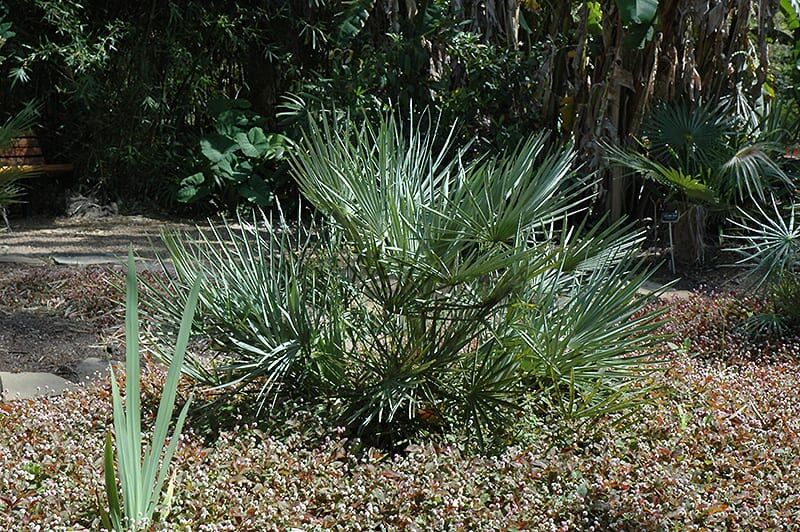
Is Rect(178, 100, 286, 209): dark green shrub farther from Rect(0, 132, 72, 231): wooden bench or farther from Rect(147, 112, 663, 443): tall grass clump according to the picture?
Rect(147, 112, 663, 443): tall grass clump

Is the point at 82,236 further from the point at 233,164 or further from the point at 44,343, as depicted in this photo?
the point at 44,343

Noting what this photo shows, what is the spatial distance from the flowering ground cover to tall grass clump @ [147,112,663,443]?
0.14 meters

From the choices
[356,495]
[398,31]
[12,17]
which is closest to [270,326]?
[356,495]

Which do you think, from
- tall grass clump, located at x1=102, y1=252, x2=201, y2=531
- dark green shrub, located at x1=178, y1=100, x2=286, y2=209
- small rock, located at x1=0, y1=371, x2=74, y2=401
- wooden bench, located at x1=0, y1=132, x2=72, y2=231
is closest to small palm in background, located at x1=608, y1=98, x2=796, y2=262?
dark green shrub, located at x1=178, y1=100, x2=286, y2=209

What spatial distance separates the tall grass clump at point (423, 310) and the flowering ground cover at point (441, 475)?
14cm

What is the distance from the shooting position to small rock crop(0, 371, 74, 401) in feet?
14.2

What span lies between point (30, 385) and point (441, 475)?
2.16 metres

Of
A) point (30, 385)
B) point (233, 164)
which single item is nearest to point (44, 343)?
point (30, 385)

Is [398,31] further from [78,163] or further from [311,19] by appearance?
[78,163]

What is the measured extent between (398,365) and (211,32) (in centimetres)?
721

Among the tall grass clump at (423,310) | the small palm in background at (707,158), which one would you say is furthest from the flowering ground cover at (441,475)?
the small palm in background at (707,158)

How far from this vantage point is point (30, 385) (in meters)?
A: 4.45

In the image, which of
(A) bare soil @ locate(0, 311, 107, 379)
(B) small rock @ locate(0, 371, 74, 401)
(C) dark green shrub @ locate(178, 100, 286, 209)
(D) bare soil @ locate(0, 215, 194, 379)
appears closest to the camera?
(B) small rock @ locate(0, 371, 74, 401)

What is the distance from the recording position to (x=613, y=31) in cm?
805
